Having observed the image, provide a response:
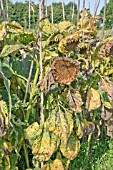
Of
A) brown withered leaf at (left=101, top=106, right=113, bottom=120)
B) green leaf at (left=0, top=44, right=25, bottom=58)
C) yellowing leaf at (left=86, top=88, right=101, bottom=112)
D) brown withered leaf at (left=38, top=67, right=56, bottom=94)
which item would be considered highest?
green leaf at (left=0, top=44, right=25, bottom=58)

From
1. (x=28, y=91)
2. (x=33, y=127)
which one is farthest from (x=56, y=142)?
(x=28, y=91)

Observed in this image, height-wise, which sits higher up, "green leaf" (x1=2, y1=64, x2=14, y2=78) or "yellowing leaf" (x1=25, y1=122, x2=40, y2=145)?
"green leaf" (x1=2, y1=64, x2=14, y2=78)

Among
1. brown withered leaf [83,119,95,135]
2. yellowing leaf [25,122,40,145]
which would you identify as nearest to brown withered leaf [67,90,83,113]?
yellowing leaf [25,122,40,145]

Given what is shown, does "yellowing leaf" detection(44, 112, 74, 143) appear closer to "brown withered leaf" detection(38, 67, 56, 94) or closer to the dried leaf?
"brown withered leaf" detection(38, 67, 56, 94)

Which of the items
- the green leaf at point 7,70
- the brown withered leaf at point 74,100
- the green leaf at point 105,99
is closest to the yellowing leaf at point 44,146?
the brown withered leaf at point 74,100

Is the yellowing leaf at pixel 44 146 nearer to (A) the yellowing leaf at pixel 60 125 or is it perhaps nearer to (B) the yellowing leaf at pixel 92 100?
(A) the yellowing leaf at pixel 60 125

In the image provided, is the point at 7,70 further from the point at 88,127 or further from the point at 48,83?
the point at 88,127
